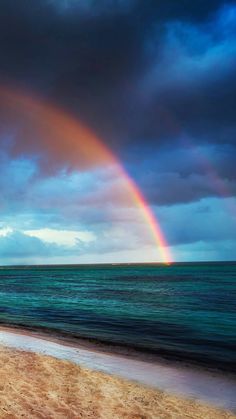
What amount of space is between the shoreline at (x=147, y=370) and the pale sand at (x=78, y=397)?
1.14m

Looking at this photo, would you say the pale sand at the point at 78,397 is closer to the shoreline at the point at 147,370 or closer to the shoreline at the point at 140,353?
the shoreline at the point at 147,370

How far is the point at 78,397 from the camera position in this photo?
12.5 metres

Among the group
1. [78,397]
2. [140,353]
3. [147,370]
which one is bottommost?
[140,353]


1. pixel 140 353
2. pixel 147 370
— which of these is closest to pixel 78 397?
pixel 147 370

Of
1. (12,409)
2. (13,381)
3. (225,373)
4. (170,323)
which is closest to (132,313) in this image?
(170,323)

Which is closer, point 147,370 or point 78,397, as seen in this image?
point 78,397

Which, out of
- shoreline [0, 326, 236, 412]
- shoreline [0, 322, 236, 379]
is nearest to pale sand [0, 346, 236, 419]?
shoreline [0, 326, 236, 412]

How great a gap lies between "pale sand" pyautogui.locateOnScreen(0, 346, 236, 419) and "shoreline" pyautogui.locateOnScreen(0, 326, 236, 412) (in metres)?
1.14

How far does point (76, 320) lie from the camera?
36.1m

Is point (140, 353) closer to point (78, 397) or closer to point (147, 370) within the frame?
point (147, 370)

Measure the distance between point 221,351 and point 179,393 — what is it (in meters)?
10.4

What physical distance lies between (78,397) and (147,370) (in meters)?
6.49

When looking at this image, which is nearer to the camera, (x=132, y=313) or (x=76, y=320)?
(x=76, y=320)

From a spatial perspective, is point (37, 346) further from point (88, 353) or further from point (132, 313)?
point (132, 313)
